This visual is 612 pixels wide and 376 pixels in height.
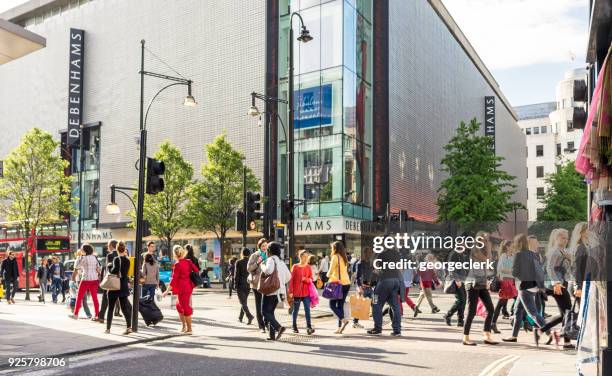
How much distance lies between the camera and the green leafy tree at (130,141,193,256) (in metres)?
40.4

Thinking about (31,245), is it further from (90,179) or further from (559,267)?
(559,267)

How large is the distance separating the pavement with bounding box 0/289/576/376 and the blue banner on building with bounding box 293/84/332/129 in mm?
26860

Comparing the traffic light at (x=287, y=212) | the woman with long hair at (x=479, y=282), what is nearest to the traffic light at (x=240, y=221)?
the traffic light at (x=287, y=212)

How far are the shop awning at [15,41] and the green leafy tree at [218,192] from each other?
991 inches

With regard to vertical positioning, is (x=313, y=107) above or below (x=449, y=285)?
above

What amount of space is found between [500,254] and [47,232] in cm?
4769

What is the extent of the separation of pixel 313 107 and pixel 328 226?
24.7ft

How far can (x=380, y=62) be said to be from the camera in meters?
44.9

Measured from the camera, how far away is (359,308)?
13852 mm

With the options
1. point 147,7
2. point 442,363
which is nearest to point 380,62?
point 147,7

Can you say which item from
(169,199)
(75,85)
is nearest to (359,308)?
(169,199)

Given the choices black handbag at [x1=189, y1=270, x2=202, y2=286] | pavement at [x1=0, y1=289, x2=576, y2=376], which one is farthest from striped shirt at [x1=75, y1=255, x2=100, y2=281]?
black handbag at [x1=189, y1=270, x2=202, y2=286]

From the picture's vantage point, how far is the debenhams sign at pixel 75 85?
2174 inches

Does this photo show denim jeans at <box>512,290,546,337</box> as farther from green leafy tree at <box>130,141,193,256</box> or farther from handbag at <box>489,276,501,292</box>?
green leafy tree at <box>130,141,193,256</box>
